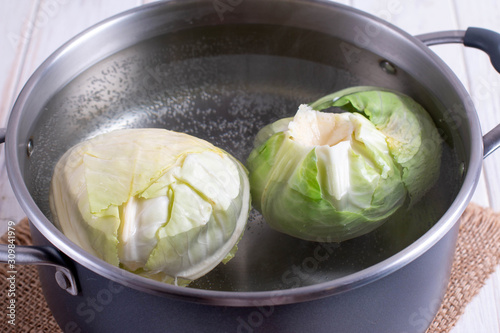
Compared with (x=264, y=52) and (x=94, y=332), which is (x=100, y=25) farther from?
(x=94, y=332)

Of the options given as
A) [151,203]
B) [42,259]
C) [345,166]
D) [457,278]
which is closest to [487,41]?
[345,166]

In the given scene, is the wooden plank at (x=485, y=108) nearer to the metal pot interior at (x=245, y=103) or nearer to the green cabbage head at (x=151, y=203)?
the metal pot interior at (x=245, y=103)

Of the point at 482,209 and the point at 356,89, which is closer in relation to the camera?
the point at 356,89

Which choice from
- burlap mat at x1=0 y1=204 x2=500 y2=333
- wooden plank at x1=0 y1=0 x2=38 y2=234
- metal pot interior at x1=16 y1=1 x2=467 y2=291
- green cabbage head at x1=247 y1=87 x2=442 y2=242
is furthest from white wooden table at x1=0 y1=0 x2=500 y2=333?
green cabbage head at x1=247 y1=87 x2=442 y2=242

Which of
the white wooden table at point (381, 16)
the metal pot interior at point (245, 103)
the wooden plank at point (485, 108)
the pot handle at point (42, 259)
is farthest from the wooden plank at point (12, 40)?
the wooden plank at point (485, 108)

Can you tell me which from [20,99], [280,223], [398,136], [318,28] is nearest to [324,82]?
[318,28]

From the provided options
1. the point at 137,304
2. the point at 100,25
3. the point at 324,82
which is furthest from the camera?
the point at 324,82

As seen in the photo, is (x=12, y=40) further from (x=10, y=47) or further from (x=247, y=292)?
(x=247, y=292)

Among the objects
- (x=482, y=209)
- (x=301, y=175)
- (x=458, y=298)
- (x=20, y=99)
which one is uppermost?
(x=20, y=99)
